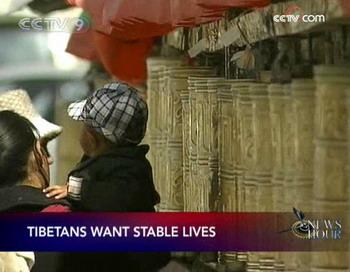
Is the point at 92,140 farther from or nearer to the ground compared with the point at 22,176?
farther from the ground

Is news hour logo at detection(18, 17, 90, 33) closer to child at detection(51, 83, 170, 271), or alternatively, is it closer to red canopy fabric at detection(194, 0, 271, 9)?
child at detection(51, 83, 170, 271)

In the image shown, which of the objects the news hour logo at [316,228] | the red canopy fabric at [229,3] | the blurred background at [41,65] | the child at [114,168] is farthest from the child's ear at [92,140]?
the news hour logo at [316,228]

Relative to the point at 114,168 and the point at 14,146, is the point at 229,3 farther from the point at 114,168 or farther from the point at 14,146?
the point at 14,146

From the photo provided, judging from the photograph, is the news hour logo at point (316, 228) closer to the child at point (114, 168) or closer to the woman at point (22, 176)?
the child at point (114, 168)

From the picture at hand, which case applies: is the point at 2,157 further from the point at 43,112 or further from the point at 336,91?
the point at 336,91

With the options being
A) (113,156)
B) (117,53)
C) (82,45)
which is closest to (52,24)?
(82,45)

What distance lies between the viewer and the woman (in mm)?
2914

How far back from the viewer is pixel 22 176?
9.75 ft

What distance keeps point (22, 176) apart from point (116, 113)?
362 millimetres

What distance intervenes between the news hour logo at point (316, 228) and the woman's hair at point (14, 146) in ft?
2.78

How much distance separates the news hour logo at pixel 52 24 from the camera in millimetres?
2869

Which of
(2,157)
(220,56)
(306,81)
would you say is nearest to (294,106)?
(306,81)

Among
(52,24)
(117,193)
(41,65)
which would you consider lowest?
(117,193)

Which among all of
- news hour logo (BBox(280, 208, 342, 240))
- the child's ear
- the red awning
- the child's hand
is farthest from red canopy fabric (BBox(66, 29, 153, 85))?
news hour logo (BBox(280, 208, 342, 240))
